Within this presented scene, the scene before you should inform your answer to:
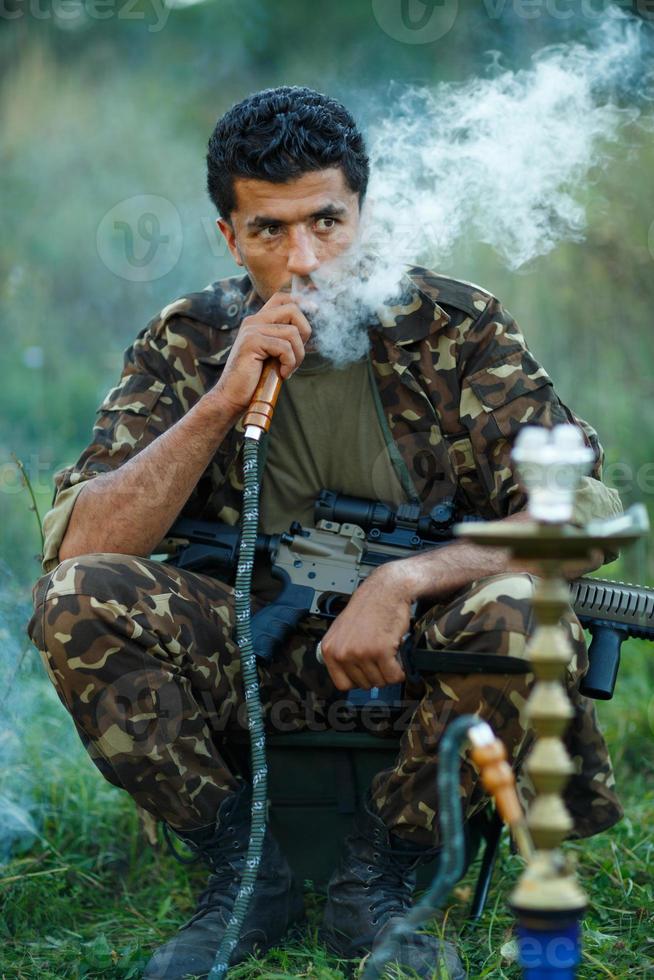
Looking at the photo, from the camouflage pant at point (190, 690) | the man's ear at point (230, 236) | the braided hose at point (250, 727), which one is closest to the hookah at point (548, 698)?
the braided hose at point (250, 727)

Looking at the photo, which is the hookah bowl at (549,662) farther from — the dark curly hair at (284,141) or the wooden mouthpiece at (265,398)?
the dark curly hair at (284,141)

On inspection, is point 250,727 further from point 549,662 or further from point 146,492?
point 549,662

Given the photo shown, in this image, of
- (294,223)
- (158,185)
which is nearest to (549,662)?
(294,223)

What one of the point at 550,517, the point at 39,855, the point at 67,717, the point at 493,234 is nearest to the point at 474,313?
the point at 493,234

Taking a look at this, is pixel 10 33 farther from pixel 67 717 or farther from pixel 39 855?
pixel 39 855

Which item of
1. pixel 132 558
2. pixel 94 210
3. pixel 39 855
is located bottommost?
pixel 39 855

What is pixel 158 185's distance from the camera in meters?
6.79

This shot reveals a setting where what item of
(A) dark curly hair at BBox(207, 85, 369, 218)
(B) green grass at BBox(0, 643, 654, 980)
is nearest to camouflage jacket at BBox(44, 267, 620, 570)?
(A) dark curly hair at BBox(207, 85, 369, 218)

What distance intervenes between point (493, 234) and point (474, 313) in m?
0.93

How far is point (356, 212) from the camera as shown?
120 inches

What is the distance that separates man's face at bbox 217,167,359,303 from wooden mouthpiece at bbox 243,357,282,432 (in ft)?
1.07

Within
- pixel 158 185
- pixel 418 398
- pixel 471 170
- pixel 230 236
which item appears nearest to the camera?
pixel 418 398

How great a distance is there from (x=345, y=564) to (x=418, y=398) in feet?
1.59

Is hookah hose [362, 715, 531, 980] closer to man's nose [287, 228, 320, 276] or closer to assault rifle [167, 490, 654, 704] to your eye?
assault rifle [167, 490, 654, 704]
